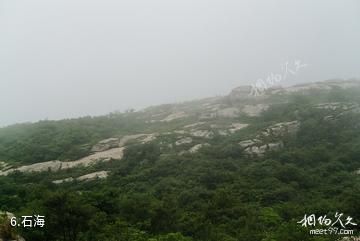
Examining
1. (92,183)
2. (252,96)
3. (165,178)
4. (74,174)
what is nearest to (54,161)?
(74,174)

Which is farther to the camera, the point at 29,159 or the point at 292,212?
the point at 29,159

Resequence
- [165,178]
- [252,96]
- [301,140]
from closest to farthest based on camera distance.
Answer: [165,178] < [301,140] < [252,96]

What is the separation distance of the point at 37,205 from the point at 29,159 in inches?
817

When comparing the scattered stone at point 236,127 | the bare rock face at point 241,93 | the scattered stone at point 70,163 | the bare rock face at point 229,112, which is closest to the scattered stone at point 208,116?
the bare rock face at point 229,112

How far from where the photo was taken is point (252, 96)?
211ft

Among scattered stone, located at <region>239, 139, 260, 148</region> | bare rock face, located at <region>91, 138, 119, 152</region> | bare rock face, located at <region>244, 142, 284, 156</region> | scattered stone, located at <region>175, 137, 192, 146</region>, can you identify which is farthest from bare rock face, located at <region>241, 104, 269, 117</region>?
bare rock face, located at <region>91, 138, 119, 152</region>

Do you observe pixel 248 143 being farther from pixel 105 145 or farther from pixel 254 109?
pixel 254 109

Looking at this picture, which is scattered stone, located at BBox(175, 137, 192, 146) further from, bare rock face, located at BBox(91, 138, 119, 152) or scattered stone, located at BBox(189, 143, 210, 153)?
bare rock face, located at BBox(91, 138, 119, 152)

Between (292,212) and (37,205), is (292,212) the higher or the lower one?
the lower one

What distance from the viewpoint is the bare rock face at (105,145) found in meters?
47.5

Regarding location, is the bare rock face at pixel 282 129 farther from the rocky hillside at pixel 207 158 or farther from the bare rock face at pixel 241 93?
the bare rock face at pixel 241 93

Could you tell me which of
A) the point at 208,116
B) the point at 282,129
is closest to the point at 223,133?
the point at 282,129

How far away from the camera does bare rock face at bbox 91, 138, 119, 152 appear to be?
47500 millimetres

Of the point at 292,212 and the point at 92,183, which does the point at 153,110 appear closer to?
the point at 92,183
